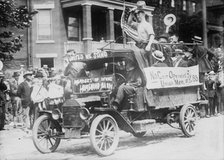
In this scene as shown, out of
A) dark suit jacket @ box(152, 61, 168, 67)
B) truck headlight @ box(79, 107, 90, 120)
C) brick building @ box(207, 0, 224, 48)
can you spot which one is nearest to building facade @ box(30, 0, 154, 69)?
brick building @ box(207, 0, 224, 48)

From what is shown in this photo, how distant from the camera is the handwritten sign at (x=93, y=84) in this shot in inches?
307

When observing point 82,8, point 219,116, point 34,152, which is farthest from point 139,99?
point 82,8

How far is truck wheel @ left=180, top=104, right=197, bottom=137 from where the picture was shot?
873cm

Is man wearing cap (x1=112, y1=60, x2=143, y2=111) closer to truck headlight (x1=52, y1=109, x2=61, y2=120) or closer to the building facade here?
truck headlight (x1=52, y1=109, x2=61, y2=120)

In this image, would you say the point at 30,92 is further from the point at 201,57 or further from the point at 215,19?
the point at 215,19

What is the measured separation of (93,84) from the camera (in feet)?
26.3

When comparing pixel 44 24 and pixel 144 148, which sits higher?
pixel 44 24

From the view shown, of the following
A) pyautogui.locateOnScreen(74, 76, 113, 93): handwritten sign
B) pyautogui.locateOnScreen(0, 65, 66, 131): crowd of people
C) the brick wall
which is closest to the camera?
pyautogui.locateOnScreen(74, 76, 113, 93): handwritten sign

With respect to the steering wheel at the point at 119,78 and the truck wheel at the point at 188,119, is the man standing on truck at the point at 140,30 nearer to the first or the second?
the steering wheel at the point at 119,78

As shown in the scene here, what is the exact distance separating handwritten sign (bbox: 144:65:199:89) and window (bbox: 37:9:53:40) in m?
14.3

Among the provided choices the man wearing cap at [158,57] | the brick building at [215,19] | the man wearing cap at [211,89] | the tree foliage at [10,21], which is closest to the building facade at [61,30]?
the brick building at [215,19]

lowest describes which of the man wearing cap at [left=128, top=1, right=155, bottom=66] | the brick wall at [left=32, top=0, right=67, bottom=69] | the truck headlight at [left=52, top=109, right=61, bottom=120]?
the truck headlight at [left=52, top=109, right=61, bottom=120]

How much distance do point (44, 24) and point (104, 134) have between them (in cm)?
1617

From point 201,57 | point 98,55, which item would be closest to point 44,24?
point 201,57
